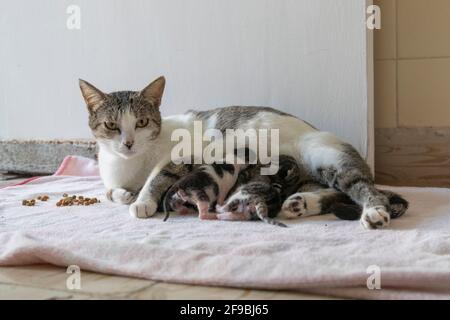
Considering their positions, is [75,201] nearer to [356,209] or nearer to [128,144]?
[128,144]

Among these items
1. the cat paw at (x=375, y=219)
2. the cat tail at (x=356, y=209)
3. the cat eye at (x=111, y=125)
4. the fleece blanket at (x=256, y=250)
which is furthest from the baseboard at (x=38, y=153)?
the cat paw at (x=375, y=219)

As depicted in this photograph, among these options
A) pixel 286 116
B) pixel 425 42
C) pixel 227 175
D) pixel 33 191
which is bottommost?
pixel 33 191

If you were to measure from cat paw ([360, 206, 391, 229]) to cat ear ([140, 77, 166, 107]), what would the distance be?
0.90 m

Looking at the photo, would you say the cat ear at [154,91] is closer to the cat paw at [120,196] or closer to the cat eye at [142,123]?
the cat eye at [142,123]

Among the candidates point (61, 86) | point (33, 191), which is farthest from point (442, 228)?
point (61, 86)

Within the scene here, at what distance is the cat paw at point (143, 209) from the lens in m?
1.74

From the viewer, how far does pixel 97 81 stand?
9.13 feet

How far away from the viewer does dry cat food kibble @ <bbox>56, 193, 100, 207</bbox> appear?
6.68ft

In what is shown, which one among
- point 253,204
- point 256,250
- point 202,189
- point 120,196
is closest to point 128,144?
point 120,196

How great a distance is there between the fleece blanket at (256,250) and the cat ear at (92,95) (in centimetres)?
42

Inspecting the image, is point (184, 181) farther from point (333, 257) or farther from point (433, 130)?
point (433, 130)

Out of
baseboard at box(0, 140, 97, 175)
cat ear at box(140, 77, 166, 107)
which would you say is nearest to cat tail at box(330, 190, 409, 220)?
cat ear at box(140, 77, 166, 107)

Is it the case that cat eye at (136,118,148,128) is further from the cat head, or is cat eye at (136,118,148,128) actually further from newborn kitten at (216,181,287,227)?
newborn kitten at (216,181,287,227)

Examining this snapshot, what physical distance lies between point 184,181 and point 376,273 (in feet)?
2.55
